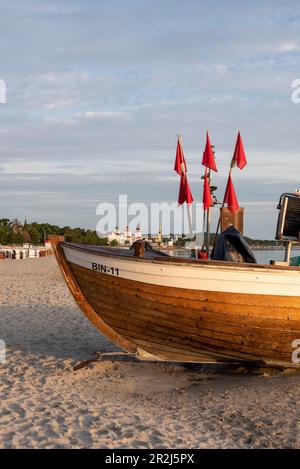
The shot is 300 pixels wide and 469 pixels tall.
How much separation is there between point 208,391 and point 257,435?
180cm

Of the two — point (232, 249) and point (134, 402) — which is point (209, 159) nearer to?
point (232, 249)

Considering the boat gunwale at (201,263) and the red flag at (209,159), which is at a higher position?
the red flag at (209,159)

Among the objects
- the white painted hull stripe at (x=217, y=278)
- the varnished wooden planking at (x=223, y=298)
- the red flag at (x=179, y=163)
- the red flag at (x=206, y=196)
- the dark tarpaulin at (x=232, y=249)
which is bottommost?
the varnished wooden planking at (x=223, y=298)

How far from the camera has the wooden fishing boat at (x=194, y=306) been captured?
23.3 ft

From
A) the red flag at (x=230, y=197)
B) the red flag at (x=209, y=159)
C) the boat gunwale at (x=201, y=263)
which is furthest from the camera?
the red flag at (x=230, y=197)

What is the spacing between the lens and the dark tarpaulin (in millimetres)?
7879

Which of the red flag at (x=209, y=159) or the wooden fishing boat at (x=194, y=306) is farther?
the red flag at (x=209, y=159)

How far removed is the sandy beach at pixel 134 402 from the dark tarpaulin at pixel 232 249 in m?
1.78

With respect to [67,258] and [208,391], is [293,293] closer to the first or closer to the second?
[208,391]

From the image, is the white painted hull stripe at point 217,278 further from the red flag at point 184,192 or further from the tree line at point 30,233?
the tree line at point 30,233

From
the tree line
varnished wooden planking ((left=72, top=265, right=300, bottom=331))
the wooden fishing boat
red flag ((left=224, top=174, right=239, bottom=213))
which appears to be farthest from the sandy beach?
the tree line

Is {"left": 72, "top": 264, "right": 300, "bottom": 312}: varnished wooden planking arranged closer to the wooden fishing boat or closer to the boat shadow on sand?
the wooden fishing boat

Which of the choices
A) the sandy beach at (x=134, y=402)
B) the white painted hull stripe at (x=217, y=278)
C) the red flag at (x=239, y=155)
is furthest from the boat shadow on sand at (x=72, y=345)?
the red flag at (x=239, y=155)

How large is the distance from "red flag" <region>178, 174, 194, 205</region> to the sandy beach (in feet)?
9.48
